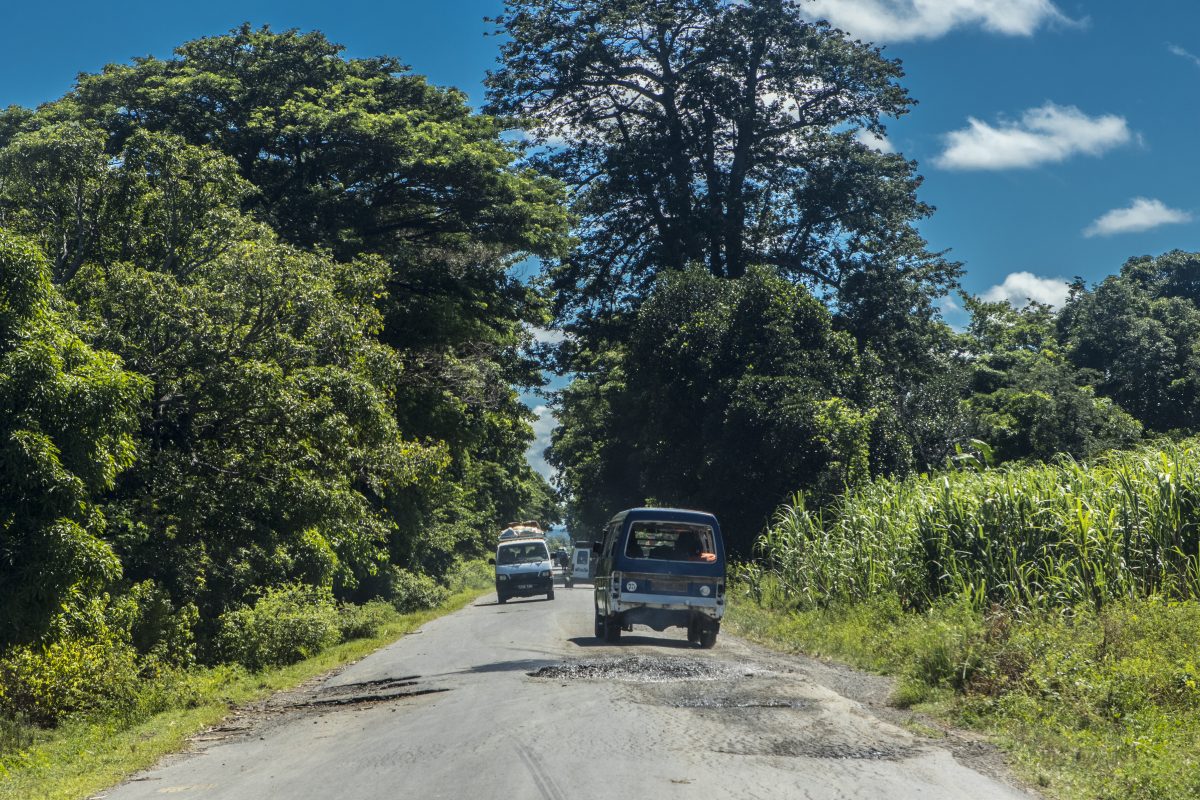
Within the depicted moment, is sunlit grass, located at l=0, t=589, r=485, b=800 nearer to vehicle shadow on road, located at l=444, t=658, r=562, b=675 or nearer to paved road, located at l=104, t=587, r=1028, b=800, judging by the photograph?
paved road, located at l=104, t=587, r=1028, b=800

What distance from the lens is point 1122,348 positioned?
44.7 meters

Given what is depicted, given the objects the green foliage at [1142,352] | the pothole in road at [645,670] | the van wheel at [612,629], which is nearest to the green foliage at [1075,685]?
the pothole in road at [645,670]

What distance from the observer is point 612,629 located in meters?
19.5

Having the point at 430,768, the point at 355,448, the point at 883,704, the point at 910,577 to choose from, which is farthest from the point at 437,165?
the point at 430,768

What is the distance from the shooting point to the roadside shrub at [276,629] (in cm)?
1912

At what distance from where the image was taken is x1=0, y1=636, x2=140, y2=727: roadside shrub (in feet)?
42.8

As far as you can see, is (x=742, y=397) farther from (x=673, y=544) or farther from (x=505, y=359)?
(x=673, y=544)

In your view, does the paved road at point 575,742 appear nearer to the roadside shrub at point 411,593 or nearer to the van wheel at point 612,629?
the van wheel at point 612,629

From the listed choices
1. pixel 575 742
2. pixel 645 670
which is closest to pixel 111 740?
pixel 575 742

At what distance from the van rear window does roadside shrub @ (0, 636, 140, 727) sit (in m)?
8.16

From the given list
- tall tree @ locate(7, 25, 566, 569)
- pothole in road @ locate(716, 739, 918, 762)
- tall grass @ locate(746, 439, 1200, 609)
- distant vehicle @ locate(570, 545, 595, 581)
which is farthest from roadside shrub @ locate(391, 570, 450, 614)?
distant vehicle @ locate(570, 545, 595, 581)

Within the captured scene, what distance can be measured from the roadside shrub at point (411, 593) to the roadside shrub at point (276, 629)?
15355 mm

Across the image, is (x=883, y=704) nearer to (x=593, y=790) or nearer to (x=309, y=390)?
(x=593, y=790)

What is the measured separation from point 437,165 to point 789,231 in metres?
16.3
